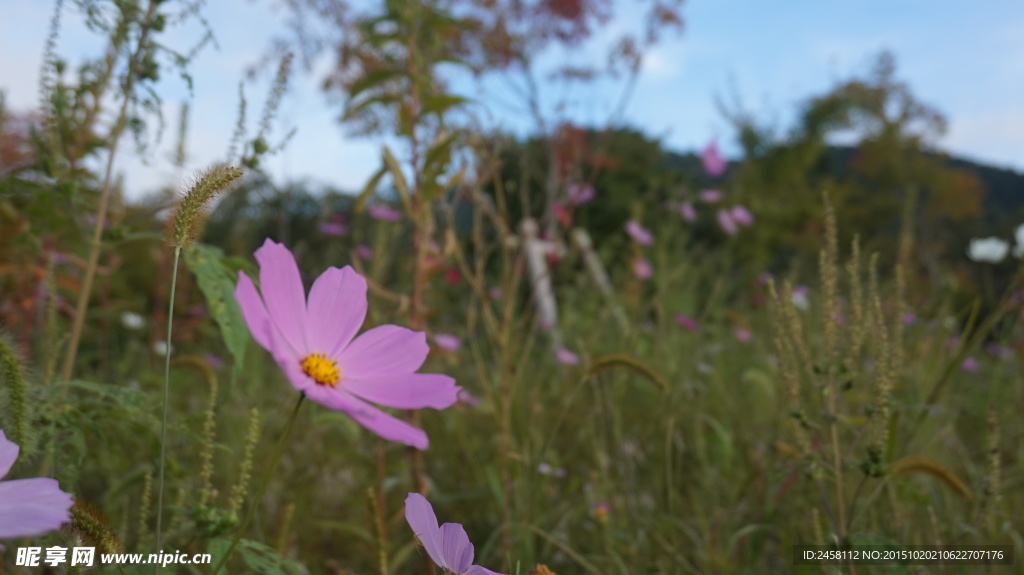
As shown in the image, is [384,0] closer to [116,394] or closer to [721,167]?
[116,394]

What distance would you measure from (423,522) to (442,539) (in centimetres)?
4

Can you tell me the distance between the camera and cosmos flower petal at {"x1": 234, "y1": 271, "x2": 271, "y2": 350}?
0.42 meters

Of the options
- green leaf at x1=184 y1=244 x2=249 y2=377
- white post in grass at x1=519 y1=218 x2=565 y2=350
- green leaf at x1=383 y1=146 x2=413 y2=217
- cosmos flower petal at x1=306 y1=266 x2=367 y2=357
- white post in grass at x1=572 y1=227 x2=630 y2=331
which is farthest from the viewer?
white post in grass at x1=572 y1=227 x2=630 y2=331

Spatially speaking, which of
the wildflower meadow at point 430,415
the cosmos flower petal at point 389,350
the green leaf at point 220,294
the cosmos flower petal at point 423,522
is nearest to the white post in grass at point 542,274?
the wildflower meadow at point 430,415

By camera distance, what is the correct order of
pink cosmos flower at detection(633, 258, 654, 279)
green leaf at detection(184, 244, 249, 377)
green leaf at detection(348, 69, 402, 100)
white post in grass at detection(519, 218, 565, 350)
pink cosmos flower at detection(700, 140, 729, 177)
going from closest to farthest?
green leaf at detection(184, 244, 249, 377) → green leaf at detection(348, 69, 402, 100) → white post in grass at detection(519, 218, 565, 350) → pink cosmos flower at detection(633, 258, 654, 279) → pink cosmos flower at detection(700, 140, 729, 177)

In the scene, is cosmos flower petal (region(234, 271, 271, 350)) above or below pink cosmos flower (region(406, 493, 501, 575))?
above

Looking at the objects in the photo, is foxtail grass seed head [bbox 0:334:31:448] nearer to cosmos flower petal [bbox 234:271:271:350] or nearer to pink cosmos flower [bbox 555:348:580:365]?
cosmos flower petal [bbox 234:271:271:350]

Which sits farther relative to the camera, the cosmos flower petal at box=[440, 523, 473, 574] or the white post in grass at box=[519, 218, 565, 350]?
the white post in grass at box=[519, 218, 565, 350]

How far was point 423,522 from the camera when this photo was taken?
45cm

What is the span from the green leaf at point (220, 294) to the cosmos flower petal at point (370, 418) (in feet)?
1.27

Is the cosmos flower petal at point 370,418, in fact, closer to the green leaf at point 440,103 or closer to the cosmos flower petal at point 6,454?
the cosmos flower petal at point 6,454

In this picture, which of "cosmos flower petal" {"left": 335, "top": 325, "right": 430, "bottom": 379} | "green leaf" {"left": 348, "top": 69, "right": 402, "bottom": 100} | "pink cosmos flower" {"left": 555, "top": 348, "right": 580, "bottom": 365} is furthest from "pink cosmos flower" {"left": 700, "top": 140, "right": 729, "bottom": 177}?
"cosmos flower petal" {"left": 335, "top": 325, "right": 430, "bottom": 379}

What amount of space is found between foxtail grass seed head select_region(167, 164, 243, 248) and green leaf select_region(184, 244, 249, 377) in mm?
356

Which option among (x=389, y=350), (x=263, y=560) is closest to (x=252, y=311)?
(x=389, y=350)
